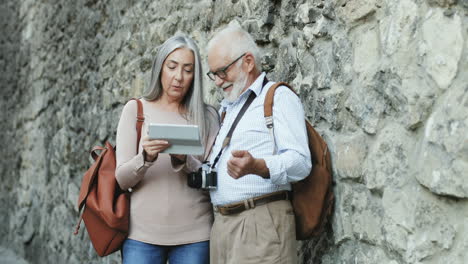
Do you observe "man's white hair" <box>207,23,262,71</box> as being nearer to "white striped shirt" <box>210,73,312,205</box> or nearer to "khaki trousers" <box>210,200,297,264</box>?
"white striped shirt" <box>210,73,312,205</box>

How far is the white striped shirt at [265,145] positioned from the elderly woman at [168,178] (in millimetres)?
204

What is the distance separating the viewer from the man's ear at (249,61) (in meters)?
2.38

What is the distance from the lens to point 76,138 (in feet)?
19.4

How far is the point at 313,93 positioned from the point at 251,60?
1.18 ft

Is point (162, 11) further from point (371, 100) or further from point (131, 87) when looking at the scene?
point (371, 100)

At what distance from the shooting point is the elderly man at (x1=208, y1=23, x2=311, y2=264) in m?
2.11

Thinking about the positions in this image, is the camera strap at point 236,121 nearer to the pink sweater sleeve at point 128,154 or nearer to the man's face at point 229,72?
the man's face at point 229,72

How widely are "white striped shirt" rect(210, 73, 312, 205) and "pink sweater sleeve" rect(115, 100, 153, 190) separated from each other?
32cm

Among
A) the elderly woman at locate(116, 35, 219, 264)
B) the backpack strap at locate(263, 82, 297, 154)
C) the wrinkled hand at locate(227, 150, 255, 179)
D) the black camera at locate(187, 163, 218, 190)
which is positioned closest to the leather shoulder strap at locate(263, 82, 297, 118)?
the backpack strap at locate(263, 82, 297, 154)

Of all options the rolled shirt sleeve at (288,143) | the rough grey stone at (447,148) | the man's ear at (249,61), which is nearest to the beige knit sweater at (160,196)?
the man's ear at (249,61)

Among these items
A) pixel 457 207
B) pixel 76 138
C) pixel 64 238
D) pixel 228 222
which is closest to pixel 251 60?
pixel 228 222

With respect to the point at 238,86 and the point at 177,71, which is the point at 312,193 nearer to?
the point at 238,86

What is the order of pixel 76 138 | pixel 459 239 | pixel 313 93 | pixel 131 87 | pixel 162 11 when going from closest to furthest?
pixel 459 239 → pixel 313 93 → pixel 162 11 → pixel 131 87 → pixel 76 138

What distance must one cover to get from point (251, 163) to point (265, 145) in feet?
0.69
